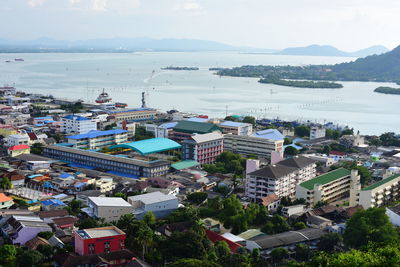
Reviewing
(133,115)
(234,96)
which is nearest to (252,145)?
(133,115)

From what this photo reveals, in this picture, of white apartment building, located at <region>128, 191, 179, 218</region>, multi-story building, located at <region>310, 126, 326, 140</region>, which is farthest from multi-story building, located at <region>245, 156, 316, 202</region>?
multi-story building, located at <region>310, 126, 326, 140</region>

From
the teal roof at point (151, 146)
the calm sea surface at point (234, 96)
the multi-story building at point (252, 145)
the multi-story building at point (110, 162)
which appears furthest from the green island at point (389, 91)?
the multi-story building at point (110, 162)

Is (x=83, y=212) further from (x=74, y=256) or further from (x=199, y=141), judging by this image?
(x=199, y=141)

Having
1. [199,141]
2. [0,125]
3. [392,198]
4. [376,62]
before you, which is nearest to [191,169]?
[199,141]

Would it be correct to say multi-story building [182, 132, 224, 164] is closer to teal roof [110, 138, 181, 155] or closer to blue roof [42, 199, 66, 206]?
teal roof [110, 138, 181, 155]

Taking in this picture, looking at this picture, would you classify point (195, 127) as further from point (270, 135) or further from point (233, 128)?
point (270, 135)

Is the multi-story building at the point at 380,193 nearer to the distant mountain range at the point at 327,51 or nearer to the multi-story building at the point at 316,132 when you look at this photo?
the multi-story building at the point at 316,132
